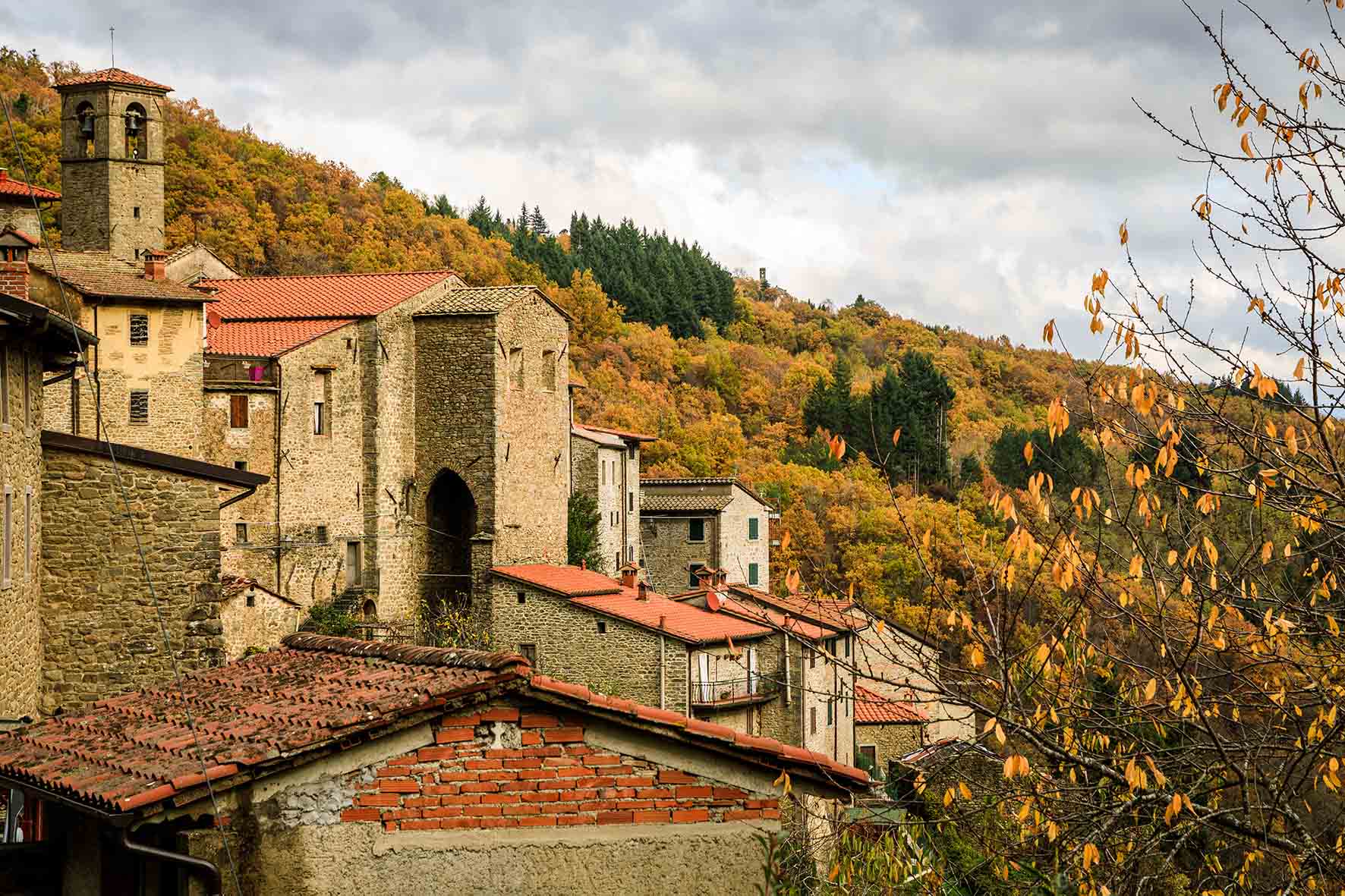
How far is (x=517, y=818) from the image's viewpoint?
31.1 feet

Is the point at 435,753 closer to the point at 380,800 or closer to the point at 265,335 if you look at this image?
the point at 380,800

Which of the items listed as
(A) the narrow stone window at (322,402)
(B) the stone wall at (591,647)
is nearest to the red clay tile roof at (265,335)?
(A) the narrow stone window at (322,402)

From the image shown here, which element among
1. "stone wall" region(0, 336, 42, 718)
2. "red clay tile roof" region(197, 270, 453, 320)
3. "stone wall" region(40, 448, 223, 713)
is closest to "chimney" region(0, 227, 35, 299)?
"stone wall" region(0, 336, 42, 718)

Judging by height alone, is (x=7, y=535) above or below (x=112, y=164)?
below

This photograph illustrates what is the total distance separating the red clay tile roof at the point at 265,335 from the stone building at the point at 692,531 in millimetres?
18501

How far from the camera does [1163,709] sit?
9.44 m

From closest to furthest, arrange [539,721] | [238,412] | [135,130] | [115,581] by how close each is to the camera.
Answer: [539,721] < [115,581] < [238,412] < [135,130]

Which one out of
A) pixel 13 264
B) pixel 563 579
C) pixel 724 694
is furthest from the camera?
pixel 563 579

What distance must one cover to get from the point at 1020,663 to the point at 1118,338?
72.9 inches

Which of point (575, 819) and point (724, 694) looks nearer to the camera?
point (575, 819)

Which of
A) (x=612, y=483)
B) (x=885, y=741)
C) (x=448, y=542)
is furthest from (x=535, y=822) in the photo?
(x=612, y=483)

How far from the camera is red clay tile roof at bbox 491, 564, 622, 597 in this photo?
38531 mm

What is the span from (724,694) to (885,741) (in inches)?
379

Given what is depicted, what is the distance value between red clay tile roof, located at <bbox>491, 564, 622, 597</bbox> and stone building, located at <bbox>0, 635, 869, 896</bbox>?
1115 inches
